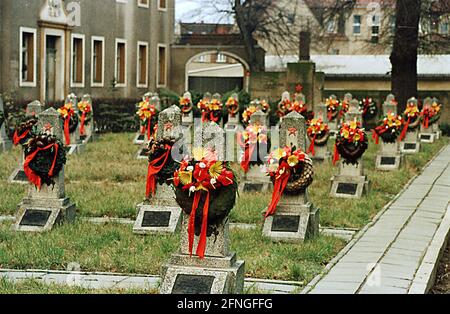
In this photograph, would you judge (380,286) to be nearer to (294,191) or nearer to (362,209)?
(294,191)

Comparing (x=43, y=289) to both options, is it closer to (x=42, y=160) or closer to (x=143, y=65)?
(x=42, y=160)

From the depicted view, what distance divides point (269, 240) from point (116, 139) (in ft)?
46.2

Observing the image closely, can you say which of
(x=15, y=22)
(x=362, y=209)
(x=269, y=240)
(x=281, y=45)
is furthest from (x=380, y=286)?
(x=281, y=45)

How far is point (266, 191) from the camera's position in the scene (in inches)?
622

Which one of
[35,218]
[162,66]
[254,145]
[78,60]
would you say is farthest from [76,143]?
[162,66]

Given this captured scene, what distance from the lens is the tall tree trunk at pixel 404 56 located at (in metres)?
29.3

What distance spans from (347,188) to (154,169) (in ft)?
15.1

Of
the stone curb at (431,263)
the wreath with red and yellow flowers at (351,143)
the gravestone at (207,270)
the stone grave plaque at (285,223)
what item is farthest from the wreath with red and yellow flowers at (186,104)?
the gravestone at (207,270)

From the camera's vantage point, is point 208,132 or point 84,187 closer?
point 208,132

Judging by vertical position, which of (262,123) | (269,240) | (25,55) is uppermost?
(25,55)

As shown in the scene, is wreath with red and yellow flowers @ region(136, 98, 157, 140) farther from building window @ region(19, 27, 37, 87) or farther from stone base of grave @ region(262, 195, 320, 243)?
building window @ region(19, 27, 37, 87)

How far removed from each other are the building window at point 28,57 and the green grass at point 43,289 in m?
23.6

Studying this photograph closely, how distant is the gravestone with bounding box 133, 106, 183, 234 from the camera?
11938mm

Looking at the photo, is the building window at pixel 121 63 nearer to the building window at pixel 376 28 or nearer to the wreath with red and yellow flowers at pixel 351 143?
the building window at pixel 376 28
